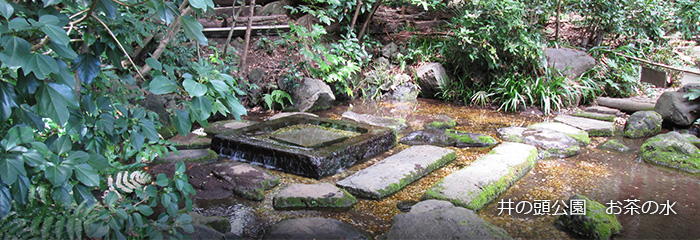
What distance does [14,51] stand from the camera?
96cm

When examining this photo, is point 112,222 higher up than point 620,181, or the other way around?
point 112,222

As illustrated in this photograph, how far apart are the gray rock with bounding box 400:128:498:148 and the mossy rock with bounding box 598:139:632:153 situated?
1082 millimetres

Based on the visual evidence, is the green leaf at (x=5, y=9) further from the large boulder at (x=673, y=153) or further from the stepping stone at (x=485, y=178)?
the large boulder at (x=673, y=153)

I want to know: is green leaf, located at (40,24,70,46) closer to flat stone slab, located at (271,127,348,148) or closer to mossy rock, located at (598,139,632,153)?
flat stone slab, located at (271,127,348,148)

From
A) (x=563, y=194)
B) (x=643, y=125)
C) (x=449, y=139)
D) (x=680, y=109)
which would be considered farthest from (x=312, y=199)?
(x=680, y=109)

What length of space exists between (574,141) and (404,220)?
2840 millimetres

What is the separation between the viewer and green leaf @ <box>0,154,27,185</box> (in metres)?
1.02

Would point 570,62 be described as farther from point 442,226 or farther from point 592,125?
point 442,226

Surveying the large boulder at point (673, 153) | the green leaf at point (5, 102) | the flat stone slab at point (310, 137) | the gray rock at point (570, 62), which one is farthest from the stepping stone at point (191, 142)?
the gray rock at point (570, 62)

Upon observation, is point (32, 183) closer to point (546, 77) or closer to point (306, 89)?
point (306, 89)

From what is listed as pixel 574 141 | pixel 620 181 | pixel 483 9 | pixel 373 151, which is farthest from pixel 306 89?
pixel 620 181

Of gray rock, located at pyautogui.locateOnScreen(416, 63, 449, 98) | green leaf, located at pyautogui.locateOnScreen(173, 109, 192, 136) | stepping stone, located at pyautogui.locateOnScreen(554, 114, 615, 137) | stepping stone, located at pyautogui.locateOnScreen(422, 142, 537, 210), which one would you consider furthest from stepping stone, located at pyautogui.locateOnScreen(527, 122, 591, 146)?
green leaf, located at pyautogui.locateOnScreen(173, 109, 192, 136)

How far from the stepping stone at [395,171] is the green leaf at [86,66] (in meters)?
1.98

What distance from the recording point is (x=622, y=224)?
8.47ft
